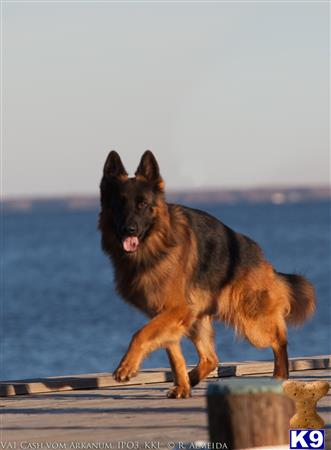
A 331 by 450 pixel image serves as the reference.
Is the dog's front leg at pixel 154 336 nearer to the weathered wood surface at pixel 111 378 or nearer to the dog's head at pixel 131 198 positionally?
the dog's head at pixel 131 198

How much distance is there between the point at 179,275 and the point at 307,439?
3615 mm

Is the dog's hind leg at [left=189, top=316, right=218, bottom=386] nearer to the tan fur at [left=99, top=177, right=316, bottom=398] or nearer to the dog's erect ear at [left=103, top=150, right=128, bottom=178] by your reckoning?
the tan fur at [left=99, top=177, right=316, bottom=398]

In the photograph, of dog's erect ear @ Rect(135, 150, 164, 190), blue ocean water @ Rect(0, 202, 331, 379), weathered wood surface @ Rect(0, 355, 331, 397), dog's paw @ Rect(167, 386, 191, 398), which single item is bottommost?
blue ocean water @ Rect(0, 202, 331, 379)

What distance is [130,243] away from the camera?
11.1 m

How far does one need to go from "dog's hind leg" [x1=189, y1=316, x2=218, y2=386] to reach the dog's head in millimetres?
930

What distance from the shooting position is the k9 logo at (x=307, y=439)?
7383 mm

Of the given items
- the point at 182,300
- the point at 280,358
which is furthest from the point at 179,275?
the point at 280,358

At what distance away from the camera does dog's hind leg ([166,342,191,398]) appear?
1077cm

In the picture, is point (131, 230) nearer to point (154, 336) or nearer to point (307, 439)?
point (154, 336)

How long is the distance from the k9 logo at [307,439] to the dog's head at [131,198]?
3512 millimetres

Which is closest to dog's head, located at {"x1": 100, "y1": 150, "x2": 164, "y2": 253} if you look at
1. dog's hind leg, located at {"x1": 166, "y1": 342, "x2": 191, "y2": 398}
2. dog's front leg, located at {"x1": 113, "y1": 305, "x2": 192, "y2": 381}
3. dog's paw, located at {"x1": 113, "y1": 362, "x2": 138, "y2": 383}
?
dog's front leg, located at {"x1": 113, "y1": 305, "x2": 192, "y2": 381}

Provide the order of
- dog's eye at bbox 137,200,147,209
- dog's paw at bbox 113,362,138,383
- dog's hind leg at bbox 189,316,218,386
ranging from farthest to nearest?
dog's hind leg at bbox 189,316,218,386 < dog's eye at bbox 137,200,147,209 < dog's paw at bbox 113,362,138,383

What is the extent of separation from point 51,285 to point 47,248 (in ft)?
142

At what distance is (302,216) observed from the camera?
180 meters
